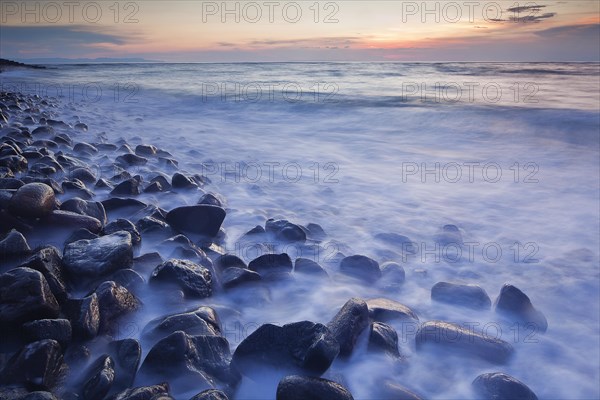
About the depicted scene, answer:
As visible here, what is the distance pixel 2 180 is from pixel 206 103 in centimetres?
1140

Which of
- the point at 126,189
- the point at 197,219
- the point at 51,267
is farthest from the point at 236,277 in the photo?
the point at 126,189

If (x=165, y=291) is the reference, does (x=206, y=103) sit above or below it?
above

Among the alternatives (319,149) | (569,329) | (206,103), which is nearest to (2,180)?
(569,329)

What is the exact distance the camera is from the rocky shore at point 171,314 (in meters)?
1.49

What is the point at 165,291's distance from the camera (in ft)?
6.93

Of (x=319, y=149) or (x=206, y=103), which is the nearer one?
(x=319, y=149)

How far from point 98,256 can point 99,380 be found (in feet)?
2.65

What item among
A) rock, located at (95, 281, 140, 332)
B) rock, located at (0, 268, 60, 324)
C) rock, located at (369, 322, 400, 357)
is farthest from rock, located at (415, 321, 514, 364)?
rock, located at (0, 268, 60, 324)

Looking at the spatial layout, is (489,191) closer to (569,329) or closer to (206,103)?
(569,329)

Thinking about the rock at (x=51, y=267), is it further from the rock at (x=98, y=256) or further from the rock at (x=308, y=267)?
Result: the rock at (x=308, y=267)

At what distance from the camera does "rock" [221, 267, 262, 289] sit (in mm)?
2291

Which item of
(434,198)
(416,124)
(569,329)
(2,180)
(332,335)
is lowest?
(569,329)

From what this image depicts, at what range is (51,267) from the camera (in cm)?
191

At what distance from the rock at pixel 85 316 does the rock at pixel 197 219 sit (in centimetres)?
116
